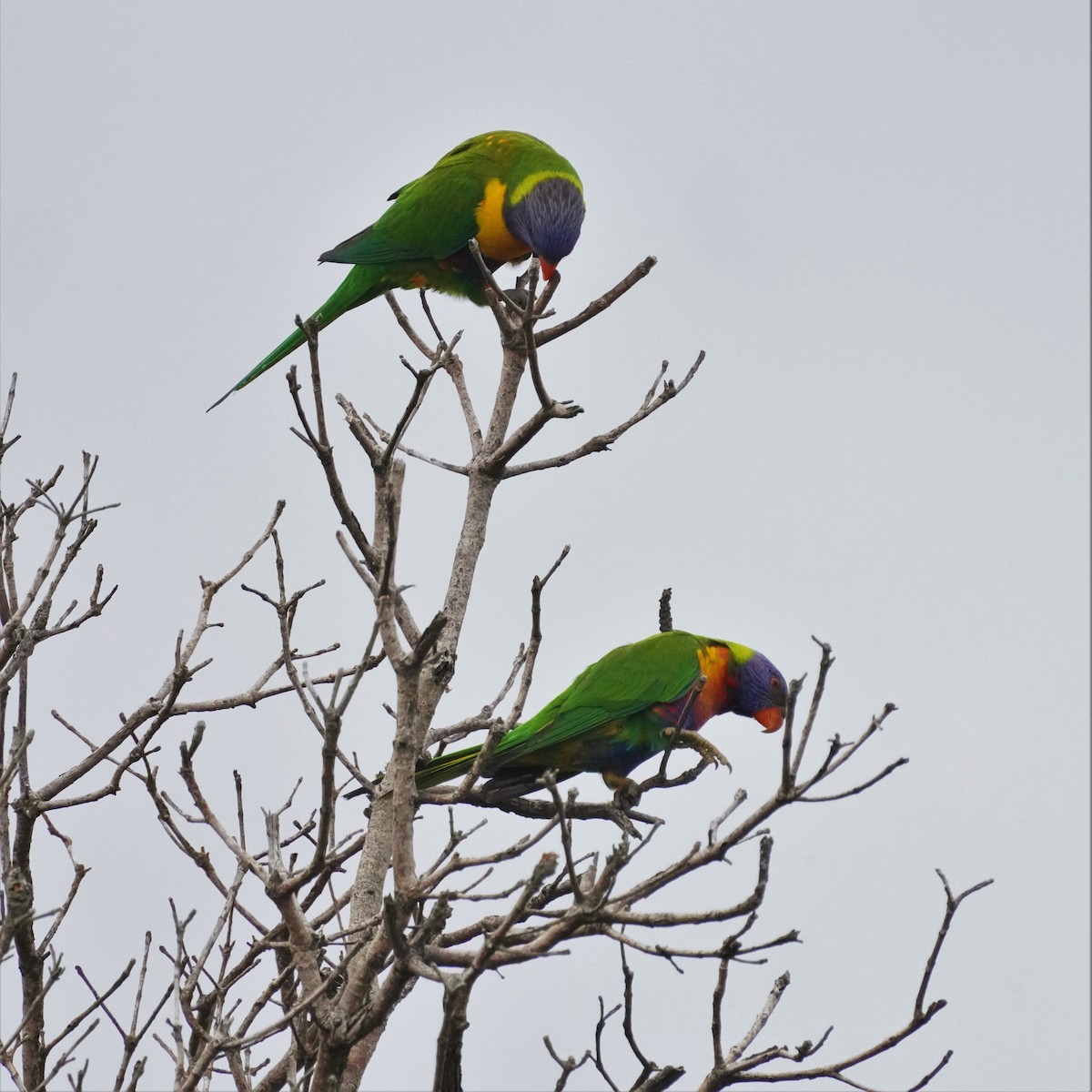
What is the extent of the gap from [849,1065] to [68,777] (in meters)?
2.34

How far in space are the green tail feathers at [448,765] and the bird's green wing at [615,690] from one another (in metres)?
0.25

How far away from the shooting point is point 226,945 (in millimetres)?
3623

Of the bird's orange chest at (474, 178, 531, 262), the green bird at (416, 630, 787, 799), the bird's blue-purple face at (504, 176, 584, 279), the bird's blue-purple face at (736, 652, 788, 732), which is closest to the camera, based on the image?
the green bird at (416, 630, 787, 799)

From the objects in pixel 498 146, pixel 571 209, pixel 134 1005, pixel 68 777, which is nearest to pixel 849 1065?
pixel 134 1005

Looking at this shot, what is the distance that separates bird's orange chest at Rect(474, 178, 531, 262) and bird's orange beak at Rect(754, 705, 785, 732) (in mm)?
2429

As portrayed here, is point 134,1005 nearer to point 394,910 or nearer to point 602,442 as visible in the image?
point 394,910

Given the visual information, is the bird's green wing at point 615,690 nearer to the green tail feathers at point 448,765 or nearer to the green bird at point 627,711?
the green bird at point 627,711

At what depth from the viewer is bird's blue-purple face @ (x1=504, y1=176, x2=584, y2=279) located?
5582 mm

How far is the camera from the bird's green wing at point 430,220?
223 inches

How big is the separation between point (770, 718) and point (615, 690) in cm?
91

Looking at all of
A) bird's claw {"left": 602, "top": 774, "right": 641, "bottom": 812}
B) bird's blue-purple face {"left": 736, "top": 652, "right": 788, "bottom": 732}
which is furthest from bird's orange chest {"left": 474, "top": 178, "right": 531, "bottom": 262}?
bird's claw {"left": 602, "top": 774, "right": 641, "bottom": 812}

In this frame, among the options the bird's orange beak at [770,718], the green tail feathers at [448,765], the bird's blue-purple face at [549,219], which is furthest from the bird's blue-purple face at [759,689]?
the bird's blue-purple face at [549,219]

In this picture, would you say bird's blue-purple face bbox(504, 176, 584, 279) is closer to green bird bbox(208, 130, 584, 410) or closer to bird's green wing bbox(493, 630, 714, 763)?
green bird bbox(208, 130, 584, 410)

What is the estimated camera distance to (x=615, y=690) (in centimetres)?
458
